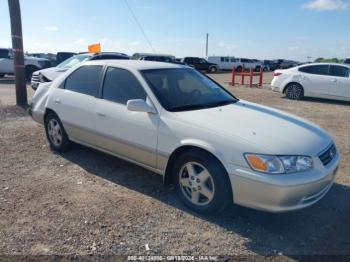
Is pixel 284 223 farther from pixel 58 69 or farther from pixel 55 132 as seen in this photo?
pixel 58 69

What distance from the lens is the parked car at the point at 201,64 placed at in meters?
36.4

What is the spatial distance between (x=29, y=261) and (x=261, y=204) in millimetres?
2107

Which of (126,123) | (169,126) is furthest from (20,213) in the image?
(169,126)

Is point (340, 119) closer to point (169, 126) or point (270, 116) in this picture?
point (270, 116)

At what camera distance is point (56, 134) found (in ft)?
18.5

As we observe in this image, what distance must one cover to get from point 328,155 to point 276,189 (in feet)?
3.08

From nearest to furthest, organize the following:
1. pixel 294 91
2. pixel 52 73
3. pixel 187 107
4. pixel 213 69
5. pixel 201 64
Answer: pixel 187 107
pixel 52 73
pixel 294 91
pixel 201 64
pixel 213 69

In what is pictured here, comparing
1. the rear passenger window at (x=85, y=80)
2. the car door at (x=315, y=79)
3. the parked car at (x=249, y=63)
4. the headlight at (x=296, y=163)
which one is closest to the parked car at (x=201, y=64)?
the parked car at (x=249, y=63)

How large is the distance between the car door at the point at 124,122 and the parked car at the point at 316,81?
10.1 meters

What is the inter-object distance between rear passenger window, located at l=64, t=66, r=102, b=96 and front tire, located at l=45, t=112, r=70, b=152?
61 cm

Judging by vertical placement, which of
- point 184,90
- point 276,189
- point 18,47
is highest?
point 18,47

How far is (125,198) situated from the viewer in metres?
4.14

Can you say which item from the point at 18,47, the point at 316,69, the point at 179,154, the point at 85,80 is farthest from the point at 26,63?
the point at 179,154

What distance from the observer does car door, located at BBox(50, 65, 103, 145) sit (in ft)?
15.9
